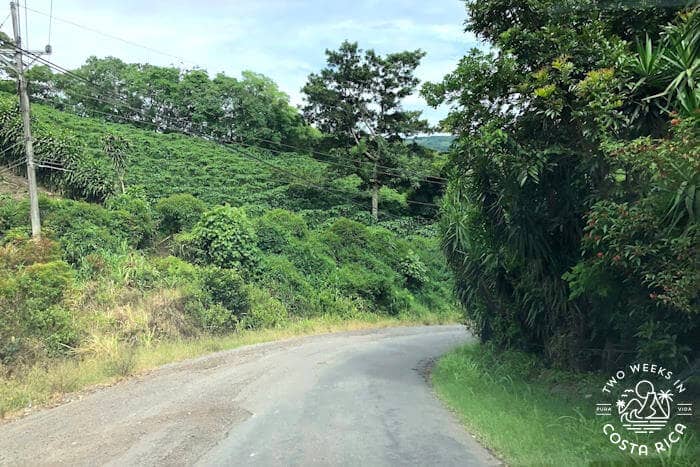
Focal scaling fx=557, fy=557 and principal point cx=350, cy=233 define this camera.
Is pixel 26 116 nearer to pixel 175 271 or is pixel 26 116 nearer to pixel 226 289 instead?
pixel 175 271

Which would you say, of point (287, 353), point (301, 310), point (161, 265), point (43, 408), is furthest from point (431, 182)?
point (43, 408)

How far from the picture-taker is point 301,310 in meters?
27.8

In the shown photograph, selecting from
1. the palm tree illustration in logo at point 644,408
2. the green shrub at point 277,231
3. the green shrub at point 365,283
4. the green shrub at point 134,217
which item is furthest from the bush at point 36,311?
the green shrub at point 365,283

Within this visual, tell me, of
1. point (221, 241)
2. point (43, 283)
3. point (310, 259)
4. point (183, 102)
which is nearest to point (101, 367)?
point (43, 283)

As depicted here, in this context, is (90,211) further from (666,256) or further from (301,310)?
(666,256)

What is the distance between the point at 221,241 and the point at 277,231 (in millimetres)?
5756

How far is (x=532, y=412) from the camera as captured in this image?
838cm

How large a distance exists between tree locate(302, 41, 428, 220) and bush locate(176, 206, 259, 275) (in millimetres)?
17742

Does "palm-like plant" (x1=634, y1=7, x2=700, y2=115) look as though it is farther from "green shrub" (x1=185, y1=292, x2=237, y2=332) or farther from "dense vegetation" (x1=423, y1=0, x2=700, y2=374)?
"green shrub" (x1=185, y1=292, x2=237, y2=332)

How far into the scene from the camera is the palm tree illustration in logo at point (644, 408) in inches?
270

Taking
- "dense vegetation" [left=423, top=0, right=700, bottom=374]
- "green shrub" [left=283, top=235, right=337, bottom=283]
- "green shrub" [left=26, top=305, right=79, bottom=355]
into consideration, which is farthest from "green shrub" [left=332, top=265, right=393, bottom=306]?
"dense vegetation" [left=423, top=0, right=700, bottom=374]

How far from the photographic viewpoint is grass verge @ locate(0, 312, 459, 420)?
10367 millimetres

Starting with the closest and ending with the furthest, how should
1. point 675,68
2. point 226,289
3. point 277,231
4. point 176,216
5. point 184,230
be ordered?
1. point 675,68
2. point 226,289
3. point 184,230
4. point 176,216
5. point 277,231

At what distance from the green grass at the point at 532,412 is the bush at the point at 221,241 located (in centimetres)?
1433
